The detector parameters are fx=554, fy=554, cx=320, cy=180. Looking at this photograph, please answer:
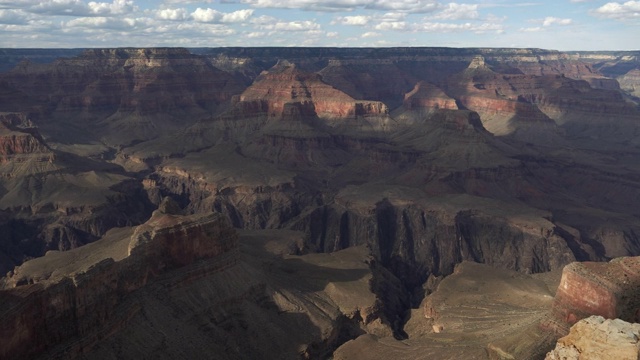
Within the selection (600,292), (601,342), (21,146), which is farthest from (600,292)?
(21,146)

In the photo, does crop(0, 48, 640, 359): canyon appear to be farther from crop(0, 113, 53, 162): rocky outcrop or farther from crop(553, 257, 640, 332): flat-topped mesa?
crop(0, 113, 53, 162): rocky outcrop

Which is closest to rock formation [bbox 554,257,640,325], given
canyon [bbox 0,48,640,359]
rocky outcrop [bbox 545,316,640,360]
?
canyon [bbox 0,48,640,359]

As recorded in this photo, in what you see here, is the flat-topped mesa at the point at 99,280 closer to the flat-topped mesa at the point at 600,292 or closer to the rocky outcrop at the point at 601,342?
the flat-topped mesa at the point at 600,292

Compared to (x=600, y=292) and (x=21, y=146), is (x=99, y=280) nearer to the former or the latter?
(x=600, y=292)

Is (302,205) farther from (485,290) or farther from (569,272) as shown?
(569,272)

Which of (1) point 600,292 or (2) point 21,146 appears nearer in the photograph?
(1) point 600,292

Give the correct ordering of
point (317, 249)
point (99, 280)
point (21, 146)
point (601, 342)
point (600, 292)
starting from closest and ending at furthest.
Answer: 1. point (601, 342)
2. point (600, 292)
3. point (99, 280)
4. point (317, 249)
5. point (21, 146)
